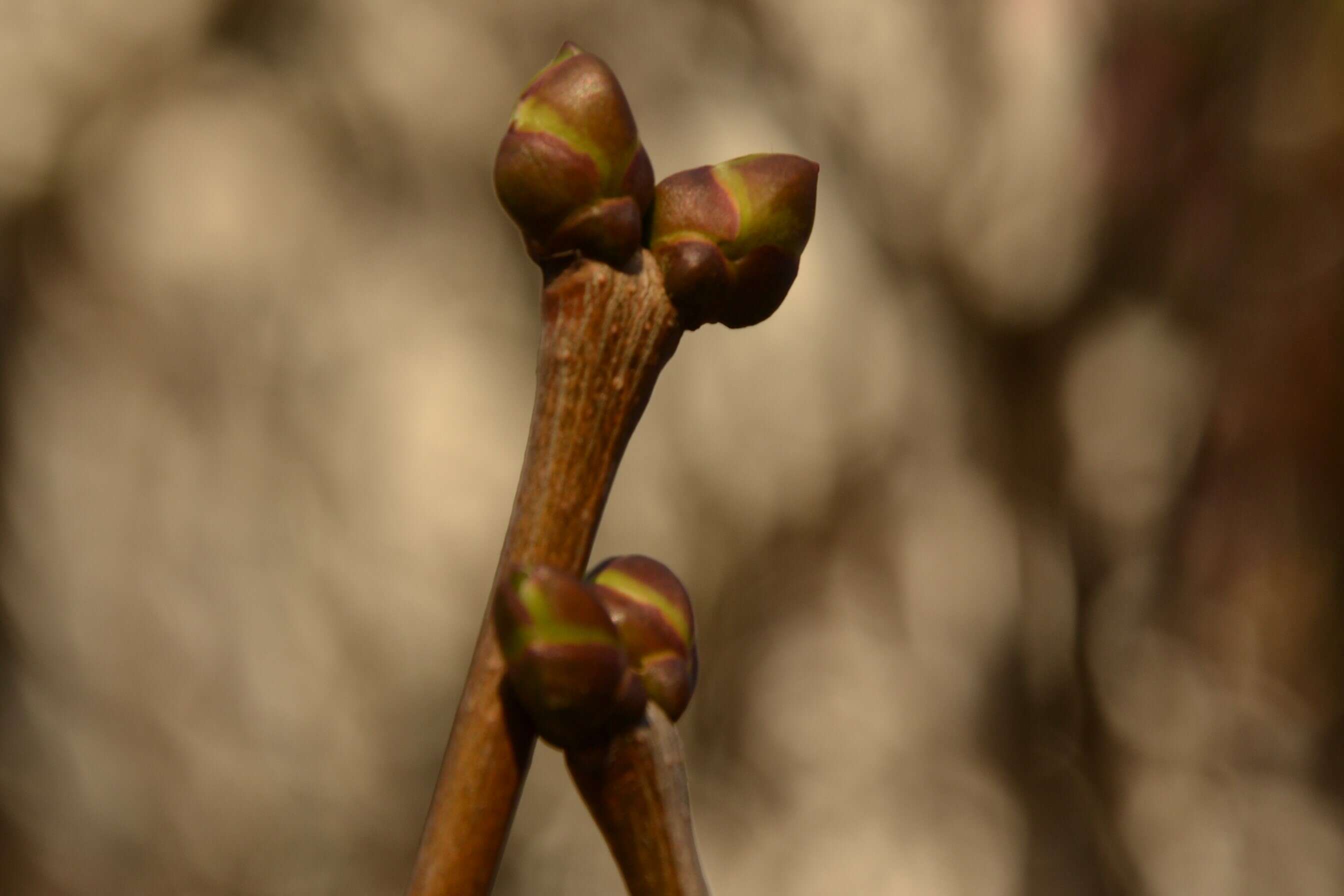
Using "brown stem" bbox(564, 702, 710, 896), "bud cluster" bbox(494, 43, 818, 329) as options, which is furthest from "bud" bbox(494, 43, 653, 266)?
"brown stem" bbox(564, 702, 710, 896)

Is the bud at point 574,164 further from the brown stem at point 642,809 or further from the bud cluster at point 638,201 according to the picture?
the brown stem at point 642,809

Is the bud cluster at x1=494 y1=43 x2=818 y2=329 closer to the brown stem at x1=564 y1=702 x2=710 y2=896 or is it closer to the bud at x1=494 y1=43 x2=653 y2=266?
the bud at x1=494 y1=43 x2=653 y2=266

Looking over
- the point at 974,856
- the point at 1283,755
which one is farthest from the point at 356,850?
the point at 1283,755

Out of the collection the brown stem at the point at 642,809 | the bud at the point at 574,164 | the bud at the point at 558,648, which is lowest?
the brown stem at the point at 642,809

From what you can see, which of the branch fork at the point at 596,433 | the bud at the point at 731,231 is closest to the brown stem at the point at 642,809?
the branch fork at the point at 596,433

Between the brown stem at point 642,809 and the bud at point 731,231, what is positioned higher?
the bud at point 731,231

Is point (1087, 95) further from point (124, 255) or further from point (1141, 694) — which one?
point (124, 255)

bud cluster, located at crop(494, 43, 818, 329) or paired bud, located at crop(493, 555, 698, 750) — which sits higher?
bud cluster, located at crop(494, 43, 818, 329)

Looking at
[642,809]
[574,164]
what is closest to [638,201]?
[574,164]
